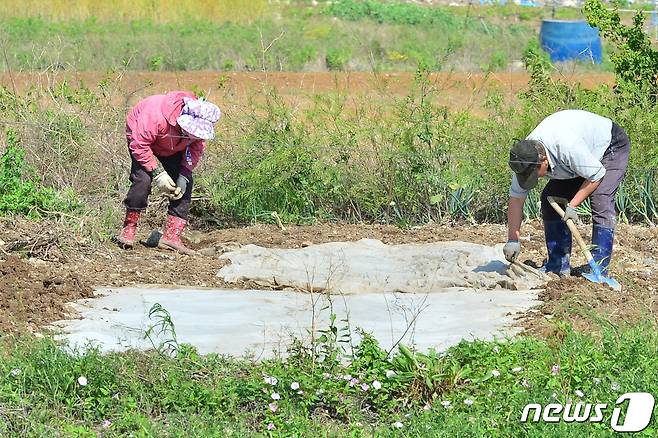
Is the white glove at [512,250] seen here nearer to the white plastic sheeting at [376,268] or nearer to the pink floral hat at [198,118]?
the white plastic sheeting at [376,268]

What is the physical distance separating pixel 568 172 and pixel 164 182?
9.64 ft

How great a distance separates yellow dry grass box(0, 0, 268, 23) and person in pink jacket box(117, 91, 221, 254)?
17.5 m

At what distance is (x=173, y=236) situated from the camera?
8.52m

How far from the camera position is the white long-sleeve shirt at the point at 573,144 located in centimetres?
699

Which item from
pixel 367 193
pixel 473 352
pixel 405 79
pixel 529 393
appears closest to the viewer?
pixel 529 393

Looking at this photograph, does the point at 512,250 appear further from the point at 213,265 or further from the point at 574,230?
the point at 213,265

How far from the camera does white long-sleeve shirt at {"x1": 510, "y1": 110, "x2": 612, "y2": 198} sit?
699 centimetres

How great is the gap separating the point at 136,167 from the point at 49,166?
166cm

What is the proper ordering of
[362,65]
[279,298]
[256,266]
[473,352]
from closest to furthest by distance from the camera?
1. [473,352]
2. [279,298]
3. [256,266]
4. [362,65]

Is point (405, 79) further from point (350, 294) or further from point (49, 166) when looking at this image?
point (350, 294)

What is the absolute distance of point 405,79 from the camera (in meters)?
17.6

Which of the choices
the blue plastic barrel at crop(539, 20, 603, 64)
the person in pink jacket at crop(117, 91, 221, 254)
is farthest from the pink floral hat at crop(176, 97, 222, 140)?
the blue plastic barrel at crop(539, 20, 603, 64)

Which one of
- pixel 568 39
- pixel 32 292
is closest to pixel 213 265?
pixel 32 292

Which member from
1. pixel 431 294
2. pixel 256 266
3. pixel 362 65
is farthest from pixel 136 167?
pixel 362 65
